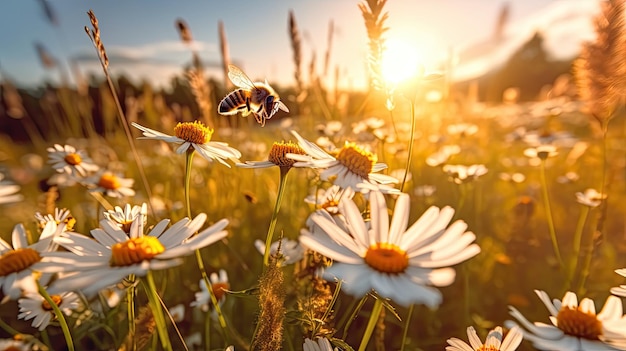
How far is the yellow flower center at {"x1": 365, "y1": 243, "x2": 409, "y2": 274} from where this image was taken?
68 centimetres

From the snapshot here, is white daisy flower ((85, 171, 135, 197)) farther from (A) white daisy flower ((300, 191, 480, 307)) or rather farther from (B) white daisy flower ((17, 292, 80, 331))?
(A) white daisy flower ((300, 191, 480, 307))

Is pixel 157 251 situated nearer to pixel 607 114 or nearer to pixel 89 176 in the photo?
pixel 89 176

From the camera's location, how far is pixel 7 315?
1814 mm

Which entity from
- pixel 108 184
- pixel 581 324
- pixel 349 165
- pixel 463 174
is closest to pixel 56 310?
pixel 349 165

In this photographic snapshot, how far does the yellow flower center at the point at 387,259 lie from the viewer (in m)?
0.68

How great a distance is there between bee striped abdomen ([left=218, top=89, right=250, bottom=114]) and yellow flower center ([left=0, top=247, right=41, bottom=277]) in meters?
0.71

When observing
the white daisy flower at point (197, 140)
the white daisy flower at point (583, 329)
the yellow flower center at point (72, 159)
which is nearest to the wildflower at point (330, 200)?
the white daisy flower at point (197, 140)

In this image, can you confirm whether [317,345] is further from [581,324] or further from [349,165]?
[581,324]

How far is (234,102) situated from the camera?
1.35 meters

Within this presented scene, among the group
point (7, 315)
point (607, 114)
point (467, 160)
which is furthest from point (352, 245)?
point (467, 160)

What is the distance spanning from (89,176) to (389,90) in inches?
57.7

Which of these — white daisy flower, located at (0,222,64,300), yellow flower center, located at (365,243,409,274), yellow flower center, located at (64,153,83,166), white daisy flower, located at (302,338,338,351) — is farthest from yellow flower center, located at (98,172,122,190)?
yellow flower center, located at (365,243,409,274)

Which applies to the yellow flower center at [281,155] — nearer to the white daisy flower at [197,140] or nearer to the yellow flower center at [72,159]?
the white daisy flower at [197,140]

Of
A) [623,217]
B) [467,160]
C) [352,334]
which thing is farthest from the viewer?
[467,160]
